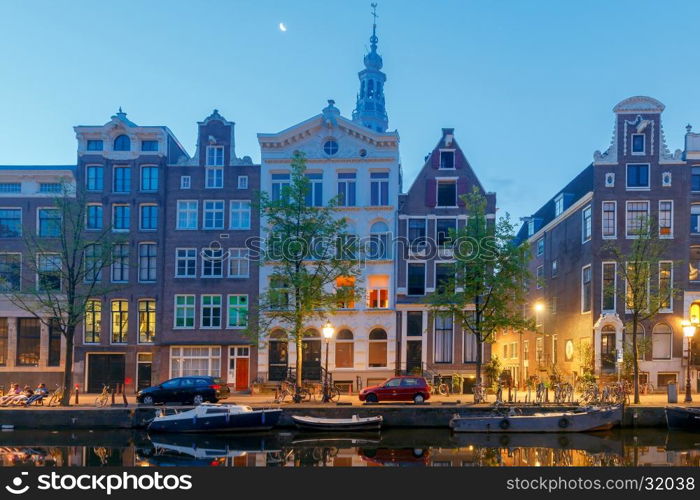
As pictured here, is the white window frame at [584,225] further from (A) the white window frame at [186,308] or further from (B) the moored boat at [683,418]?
(A) the white window frame at [186,308]

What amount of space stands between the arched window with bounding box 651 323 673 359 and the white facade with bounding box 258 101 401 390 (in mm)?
16583

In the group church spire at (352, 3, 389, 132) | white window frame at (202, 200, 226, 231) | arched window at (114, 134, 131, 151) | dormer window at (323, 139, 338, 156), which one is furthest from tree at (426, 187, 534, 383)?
church spire at (352, 3, 389, 132)

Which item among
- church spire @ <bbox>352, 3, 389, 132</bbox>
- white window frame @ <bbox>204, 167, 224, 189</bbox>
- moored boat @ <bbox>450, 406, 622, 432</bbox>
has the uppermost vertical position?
church spire @ <bbox>352, 3, 389, 132</bbox>

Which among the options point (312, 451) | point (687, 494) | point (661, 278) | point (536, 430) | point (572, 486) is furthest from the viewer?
point (661, 278)

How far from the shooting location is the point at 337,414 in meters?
34.0

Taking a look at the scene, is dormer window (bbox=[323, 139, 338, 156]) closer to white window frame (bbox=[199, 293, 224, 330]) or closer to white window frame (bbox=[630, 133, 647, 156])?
white window frame (bbox=[199, 293, 224, 330])

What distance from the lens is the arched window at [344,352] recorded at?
45656mm

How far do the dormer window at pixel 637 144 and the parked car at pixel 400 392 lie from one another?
21.8m

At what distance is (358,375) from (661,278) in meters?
20.7

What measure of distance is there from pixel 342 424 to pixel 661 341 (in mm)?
23240

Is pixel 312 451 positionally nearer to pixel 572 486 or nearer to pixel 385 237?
pixel 572 486

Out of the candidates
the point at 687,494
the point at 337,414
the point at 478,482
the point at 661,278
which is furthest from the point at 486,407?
the point at 661,278

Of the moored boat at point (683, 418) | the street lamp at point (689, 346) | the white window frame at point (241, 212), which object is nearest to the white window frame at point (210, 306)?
the white window frame at point (241, 212)

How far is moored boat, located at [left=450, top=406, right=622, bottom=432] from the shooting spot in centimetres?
3209
